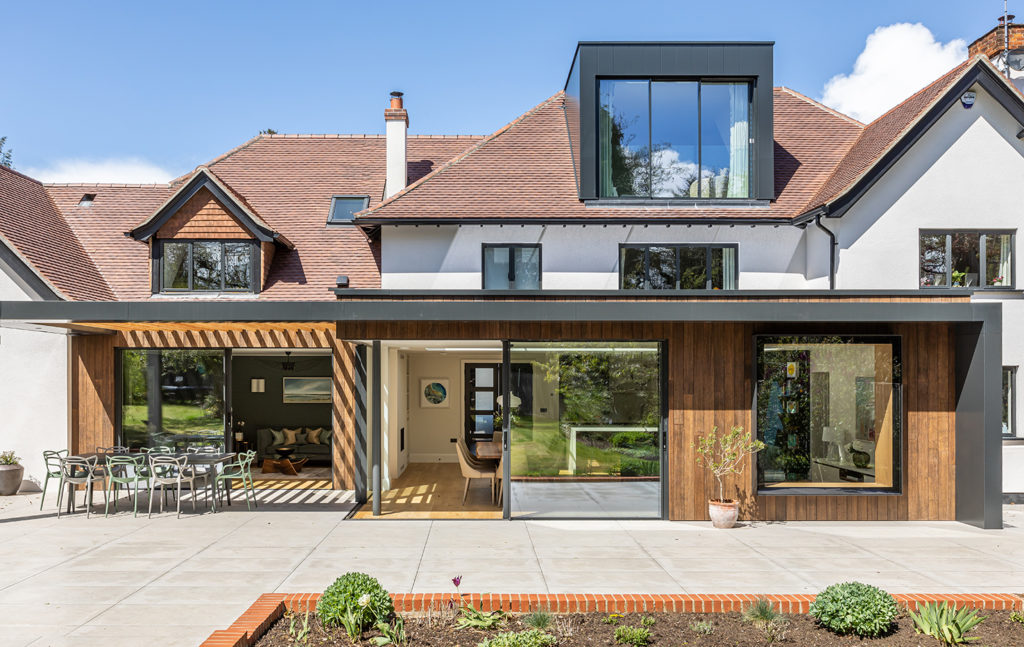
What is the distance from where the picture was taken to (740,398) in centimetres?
1112

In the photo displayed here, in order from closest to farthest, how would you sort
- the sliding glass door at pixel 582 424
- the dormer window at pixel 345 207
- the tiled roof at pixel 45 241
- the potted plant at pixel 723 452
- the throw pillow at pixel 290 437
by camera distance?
1. the potted plant at pixel 723 452
2. the sliding glass door at pixel 582 424
3. the tiled roof at pixel 45 241
4. the dormer window at pixel 345 207
5. the throw pillow at pixel 290 437

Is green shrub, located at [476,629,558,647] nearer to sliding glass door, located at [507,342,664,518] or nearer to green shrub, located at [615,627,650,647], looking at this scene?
green shrub, located at [615,627,650,647]

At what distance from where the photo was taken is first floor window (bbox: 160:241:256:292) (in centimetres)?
1487

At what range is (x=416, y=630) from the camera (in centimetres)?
594

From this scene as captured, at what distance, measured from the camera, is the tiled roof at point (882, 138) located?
1332 centimetres

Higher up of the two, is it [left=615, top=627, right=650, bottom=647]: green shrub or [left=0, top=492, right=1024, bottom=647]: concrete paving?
[left=615, top=627, right=650, bottom=647]: green shrub

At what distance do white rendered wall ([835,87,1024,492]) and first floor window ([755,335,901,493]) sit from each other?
8.70 ft

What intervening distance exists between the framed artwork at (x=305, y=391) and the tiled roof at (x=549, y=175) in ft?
19.2

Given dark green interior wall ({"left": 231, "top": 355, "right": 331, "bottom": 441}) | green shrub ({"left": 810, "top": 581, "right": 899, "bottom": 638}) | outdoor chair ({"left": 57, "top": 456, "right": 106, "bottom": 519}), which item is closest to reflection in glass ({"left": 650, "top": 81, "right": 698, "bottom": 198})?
dark green interior wall ({"left": 231, "top": 355, "right": 331, "bottom": 441})

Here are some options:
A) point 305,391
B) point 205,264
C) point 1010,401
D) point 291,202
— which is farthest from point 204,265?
point 1010,401

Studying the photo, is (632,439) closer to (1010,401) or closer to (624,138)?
(624,138)

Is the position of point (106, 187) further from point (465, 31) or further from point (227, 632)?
point (227, 632)

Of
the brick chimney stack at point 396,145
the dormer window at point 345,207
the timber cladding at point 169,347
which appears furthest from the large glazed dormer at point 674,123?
the timber cladding at point 169,347

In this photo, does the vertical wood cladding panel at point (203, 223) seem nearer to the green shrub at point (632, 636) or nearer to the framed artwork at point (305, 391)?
the framed artwork at point (305, 391)
